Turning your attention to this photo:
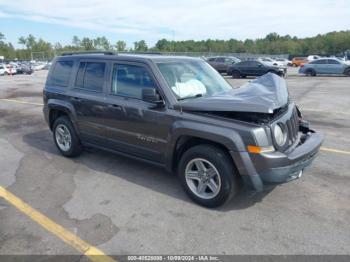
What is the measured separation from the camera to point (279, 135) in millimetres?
3752

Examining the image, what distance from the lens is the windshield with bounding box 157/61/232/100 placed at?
438 cm

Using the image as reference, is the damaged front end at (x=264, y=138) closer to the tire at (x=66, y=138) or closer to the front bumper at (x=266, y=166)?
the front bumper at (x=266, y=166)

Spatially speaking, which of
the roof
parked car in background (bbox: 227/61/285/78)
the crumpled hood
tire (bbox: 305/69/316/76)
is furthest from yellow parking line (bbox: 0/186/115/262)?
tire (bbox: 305/69/316/76)

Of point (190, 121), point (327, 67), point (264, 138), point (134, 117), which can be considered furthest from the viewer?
point (327, 67)

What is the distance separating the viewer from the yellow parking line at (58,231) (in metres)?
3.18

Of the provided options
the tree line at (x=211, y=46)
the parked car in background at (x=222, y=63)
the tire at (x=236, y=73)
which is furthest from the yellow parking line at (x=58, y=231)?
the tree line at (x=211, y=46)

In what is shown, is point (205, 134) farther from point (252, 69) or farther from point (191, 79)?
point (252, 69)

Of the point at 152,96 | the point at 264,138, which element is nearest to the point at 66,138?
the point at 152,96

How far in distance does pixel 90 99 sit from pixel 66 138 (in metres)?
1.22

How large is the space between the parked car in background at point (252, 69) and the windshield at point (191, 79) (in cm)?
2094

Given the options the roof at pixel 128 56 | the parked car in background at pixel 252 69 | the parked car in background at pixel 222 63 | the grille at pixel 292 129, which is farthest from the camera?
the parked car in background at pixel 222 63

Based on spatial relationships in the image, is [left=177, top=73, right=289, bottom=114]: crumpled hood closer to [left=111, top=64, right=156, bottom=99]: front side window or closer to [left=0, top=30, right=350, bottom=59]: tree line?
[left=111, top=64, right=156, bottom=99]: front side window

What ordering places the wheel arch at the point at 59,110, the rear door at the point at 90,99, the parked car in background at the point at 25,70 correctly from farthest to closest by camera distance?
the parked car in background at the point at 25,70 → the wheel arch at the point at 59,110 → the rear door at the point at 90,99

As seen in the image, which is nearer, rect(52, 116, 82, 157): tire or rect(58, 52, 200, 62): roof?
rect(58, 52, 200, 62): roof
